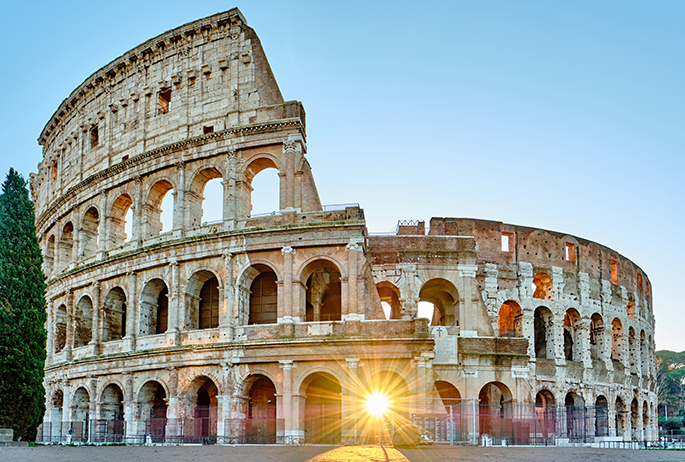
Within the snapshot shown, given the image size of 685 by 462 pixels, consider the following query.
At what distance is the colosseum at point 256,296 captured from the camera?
23.3 metres

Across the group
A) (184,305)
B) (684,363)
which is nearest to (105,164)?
(184,305)

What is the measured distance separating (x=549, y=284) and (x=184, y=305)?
17305mm

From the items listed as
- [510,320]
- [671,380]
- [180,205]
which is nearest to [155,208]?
[180,205]

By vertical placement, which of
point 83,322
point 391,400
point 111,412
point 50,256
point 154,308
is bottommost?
point 111,412

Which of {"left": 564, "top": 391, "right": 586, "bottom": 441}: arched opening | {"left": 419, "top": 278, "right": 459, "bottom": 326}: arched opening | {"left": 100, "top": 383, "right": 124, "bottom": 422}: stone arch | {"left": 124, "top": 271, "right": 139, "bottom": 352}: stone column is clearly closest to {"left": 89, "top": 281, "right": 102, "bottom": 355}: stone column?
{"left": 100, "top": 383, "right": 124, "bottom": 422}: stone arch

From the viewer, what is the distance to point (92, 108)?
31875mm

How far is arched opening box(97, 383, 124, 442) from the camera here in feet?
85.9

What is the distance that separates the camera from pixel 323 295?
27484 millimetres

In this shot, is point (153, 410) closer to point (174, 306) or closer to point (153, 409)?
point (153, 409)

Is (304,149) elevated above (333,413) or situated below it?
above

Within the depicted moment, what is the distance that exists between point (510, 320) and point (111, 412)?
60.9ft

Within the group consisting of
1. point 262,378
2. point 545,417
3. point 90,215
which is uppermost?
point 90,215

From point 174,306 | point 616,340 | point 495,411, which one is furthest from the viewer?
point 616,340

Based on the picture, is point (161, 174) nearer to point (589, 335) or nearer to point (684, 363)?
point (589, 335)
